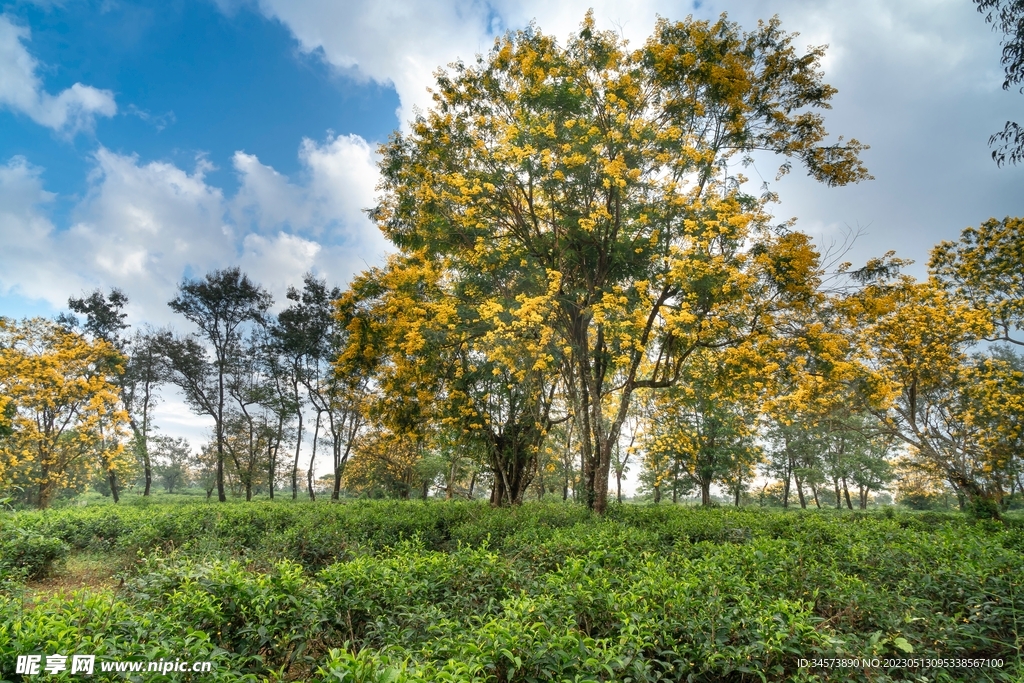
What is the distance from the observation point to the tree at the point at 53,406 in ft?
47.5

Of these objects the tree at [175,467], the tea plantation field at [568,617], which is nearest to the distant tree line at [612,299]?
the tea plantation field at [568,617]

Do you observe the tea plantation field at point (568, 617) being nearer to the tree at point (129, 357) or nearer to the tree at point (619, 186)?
the tree at point (619, 186)

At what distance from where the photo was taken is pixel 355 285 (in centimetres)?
1175

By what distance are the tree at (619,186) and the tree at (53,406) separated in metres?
12.9

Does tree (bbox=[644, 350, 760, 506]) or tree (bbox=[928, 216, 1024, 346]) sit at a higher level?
tree (bbox=[928, 216, 1024, 346])

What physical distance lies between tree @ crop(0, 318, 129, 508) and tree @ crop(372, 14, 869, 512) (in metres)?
12.9

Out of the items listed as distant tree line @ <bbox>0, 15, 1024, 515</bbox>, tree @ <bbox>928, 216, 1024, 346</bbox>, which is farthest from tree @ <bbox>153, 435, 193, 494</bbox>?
tree @ <bbox>928, 216, 1024, 346</bbox>

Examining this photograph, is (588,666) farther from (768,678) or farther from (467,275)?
(467,275)

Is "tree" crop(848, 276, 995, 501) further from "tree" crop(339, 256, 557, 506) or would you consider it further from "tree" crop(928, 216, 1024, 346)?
"tree" crop(339, 256, 557, 506)

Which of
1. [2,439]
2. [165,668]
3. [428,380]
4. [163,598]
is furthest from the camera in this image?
[2,439]

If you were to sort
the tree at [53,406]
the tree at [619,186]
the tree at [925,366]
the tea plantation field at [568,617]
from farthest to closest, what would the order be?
the tree at [53,406]
the tree at [925,366]
the tree at [619,186]
the tea plantation field at [568,617]

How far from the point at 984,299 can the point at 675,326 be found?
10316mm

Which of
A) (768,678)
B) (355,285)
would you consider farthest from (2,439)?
(768,678)

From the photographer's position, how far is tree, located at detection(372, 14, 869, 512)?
8.72 metres
